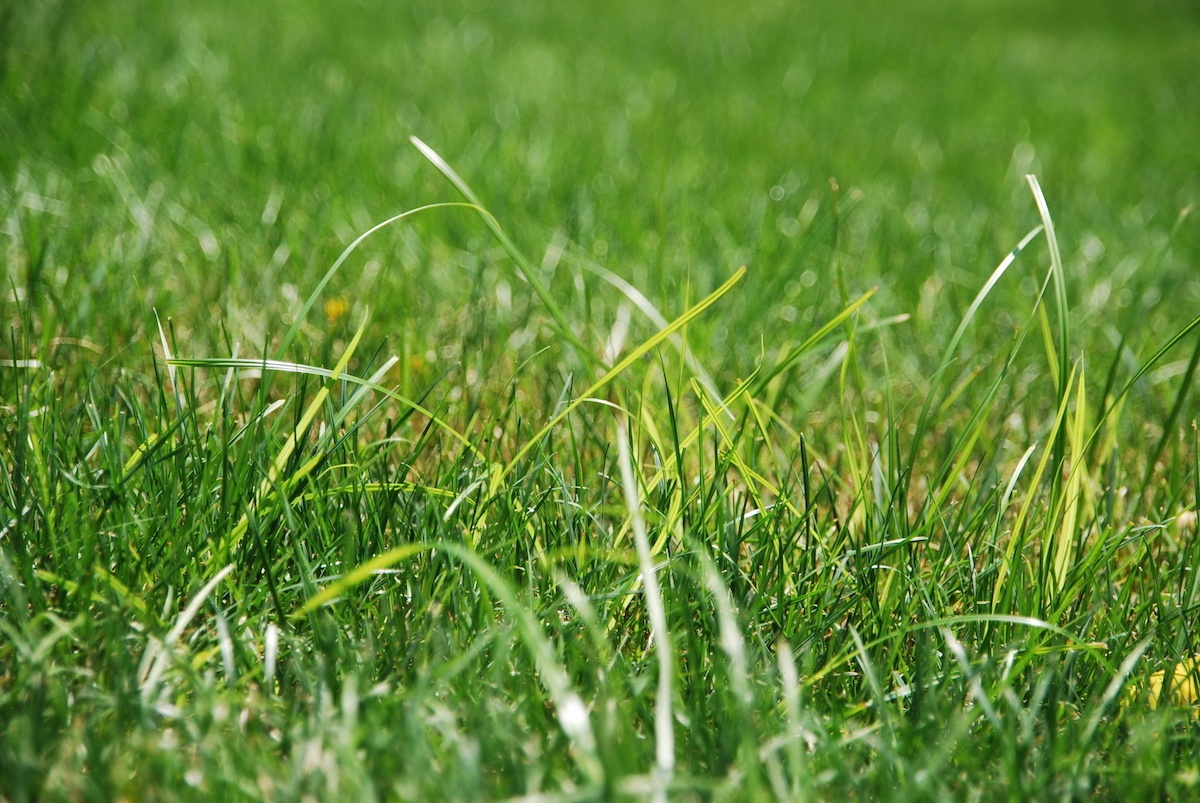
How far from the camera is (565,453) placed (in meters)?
1.50

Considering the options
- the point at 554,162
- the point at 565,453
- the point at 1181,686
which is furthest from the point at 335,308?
the point at 1181,686

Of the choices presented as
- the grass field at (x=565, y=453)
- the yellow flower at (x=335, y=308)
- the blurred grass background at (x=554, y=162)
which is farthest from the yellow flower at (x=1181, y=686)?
the yellow flower at (x=335, y=308)

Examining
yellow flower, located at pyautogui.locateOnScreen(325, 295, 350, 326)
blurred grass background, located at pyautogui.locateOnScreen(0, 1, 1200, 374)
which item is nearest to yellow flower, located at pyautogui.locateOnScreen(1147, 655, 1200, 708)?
blurred grass background, located at pyautogui.locateOnScreen(0, 1, 1200, 374)

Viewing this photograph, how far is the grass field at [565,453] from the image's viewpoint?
887mm

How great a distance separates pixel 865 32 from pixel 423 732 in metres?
6.95

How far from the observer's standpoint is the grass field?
A: 887 millimetres

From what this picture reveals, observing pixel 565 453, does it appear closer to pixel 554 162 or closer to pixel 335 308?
pixel 335 308

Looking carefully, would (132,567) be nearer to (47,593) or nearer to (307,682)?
(47,593)

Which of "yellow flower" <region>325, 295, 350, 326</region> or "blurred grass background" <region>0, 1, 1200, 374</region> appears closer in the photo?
"yellow flower" <region>325, 295, 350, 326</region>

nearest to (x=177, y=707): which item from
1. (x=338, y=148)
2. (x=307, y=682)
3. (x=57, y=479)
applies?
(x=307, y=682)

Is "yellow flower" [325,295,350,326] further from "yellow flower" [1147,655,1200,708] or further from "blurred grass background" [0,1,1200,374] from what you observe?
"yellow flower" [1147,655,1200,708]

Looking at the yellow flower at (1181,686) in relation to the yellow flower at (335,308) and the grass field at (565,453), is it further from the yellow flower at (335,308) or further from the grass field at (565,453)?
the yellow flower at (335,308)

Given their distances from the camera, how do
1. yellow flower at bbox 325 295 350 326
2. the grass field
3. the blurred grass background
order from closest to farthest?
1. the grass field
2. yellow flower at bbox 325 295 350 326
3. the blurred grass background

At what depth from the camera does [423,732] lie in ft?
2.84
